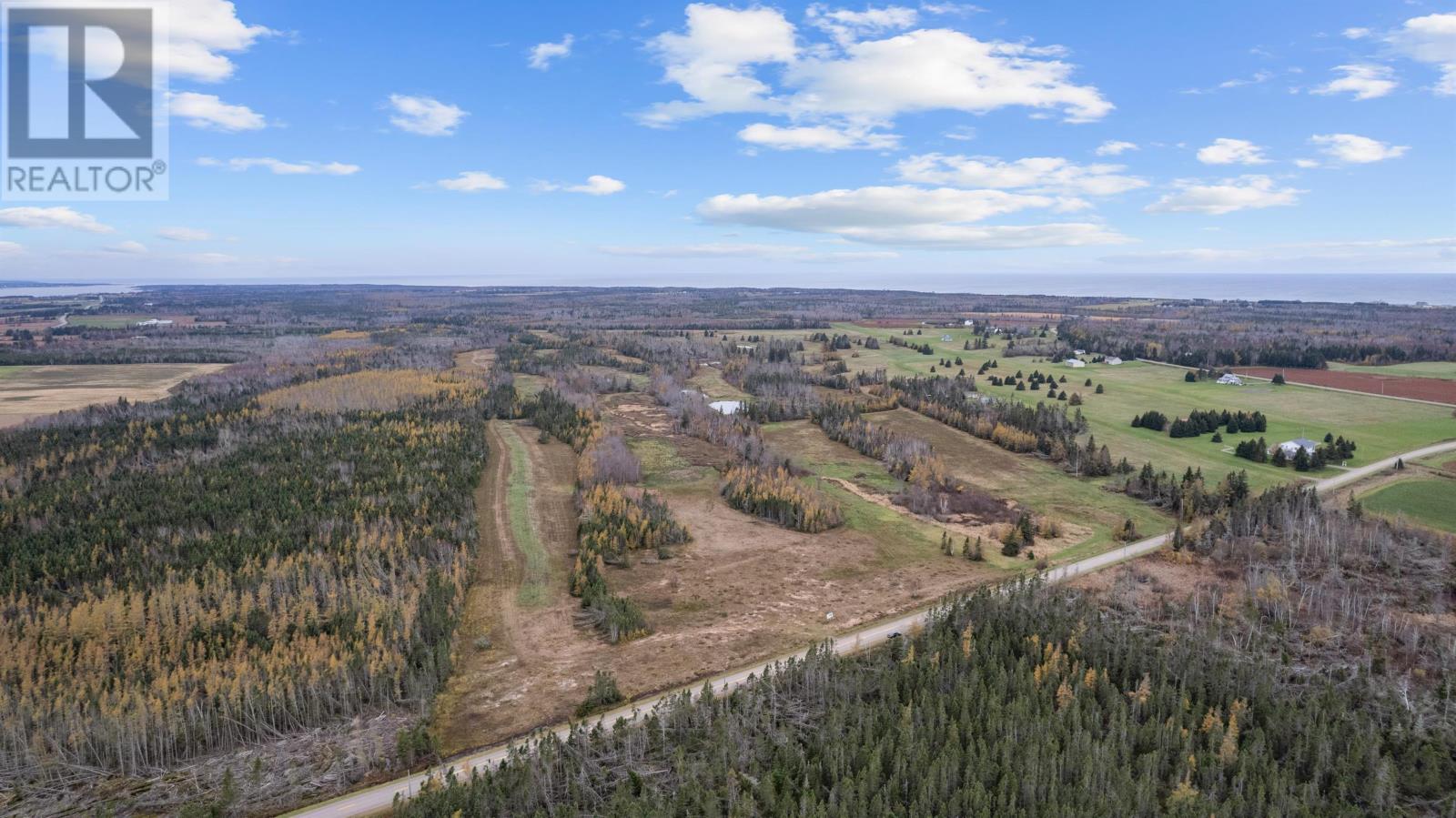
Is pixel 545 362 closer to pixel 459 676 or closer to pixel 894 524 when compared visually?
pixel 894 524

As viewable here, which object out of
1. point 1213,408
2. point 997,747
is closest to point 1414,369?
point 1213,408

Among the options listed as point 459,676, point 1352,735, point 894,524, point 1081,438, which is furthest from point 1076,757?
point 1081,438

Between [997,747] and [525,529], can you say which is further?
[525,529]

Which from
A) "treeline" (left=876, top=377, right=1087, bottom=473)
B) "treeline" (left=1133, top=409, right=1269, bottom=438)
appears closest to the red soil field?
"treeline" (left=1133, top=409, right=1269, bottom=438)

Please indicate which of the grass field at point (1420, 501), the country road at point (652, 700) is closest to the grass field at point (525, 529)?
the country road at point (652, 700)

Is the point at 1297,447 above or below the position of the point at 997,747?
above

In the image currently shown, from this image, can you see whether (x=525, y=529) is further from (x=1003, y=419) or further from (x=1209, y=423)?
(x=1209, y=423)
